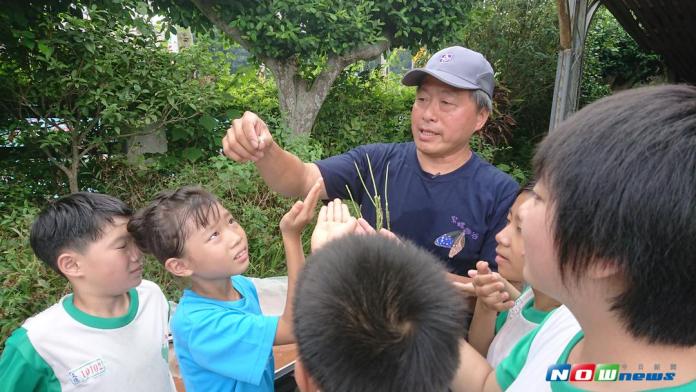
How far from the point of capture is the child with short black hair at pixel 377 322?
862 millimetres

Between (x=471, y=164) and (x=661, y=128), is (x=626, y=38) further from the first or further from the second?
→ (x=661, y=128)

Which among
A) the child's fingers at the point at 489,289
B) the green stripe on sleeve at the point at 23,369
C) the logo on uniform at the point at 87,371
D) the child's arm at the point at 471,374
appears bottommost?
the logo on uniform at the point at 87,371

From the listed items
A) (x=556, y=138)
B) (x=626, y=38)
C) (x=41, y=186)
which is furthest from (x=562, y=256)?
(x=626, y=38)

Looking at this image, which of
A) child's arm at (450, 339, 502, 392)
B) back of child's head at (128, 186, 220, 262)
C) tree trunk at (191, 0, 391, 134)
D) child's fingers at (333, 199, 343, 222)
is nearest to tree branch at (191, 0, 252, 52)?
tree trunk at (191, 0, 391, 134)

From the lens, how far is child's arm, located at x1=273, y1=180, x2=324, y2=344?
1.40m

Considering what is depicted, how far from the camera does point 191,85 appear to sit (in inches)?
184

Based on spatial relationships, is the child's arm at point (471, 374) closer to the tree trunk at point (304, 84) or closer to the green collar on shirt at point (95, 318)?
the green collar on shirt at point (95, 318)

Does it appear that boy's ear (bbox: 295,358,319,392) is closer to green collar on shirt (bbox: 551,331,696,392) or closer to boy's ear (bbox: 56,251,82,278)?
green collar on shirt (bbox: 551,331,696,392)

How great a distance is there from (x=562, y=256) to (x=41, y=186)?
15.7ft

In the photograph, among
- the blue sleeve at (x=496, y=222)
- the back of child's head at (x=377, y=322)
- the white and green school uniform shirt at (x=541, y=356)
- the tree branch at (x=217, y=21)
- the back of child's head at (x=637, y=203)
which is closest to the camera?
the back of child's head at (x=637, y=203)

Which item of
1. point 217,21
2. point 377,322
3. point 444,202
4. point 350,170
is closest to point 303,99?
point 217,21

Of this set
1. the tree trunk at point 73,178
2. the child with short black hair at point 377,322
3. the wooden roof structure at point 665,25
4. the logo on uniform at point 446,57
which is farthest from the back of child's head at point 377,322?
the wooden roof structure at point 665,25

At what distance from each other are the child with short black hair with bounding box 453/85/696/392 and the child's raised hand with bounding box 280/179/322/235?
670 millimetres

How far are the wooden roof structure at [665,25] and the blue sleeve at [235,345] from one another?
6563mm
